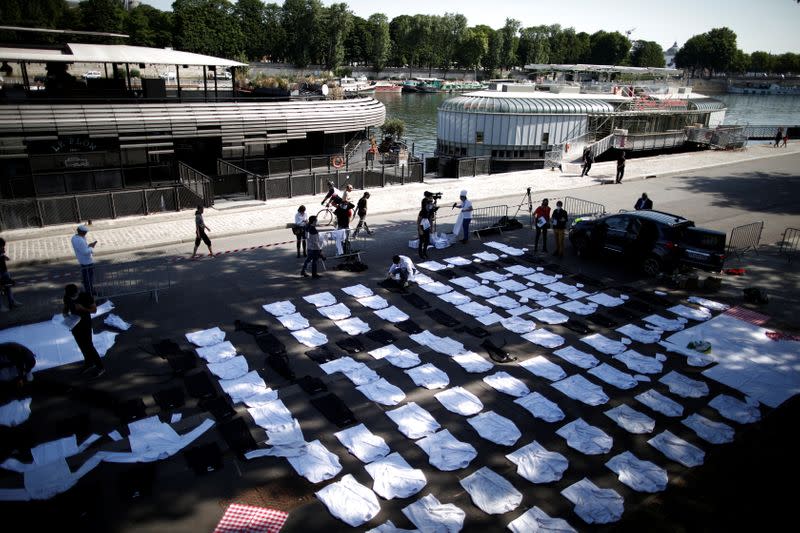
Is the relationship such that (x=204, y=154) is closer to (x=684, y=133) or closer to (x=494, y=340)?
(x=494, y=340)

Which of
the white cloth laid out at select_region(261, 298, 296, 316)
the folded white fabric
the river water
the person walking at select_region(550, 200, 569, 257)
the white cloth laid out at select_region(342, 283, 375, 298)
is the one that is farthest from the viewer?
the river water

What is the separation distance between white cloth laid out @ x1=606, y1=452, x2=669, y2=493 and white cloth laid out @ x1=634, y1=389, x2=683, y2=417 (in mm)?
1643

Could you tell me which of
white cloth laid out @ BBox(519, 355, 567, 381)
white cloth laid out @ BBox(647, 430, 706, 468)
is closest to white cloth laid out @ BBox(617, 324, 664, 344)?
white cloth laid out @ BBox(519, 355, 567, 381)

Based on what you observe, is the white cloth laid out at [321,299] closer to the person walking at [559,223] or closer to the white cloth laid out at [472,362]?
the white cloth laid out at [472,362]

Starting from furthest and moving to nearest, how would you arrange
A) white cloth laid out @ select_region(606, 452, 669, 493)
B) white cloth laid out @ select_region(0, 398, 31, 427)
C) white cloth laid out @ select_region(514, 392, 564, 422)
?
1. white cloth laid out @ select_region(514, 392, 564, 422)
2. white cloth laid out @ select_region(0, 398, 31, 427)
3. white cloth laid out @ select_region(606, 452, 669, 493)

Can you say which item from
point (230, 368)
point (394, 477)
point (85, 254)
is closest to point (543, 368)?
point (394, 477)

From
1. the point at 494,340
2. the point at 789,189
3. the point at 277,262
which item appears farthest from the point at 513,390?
the point at 789,189

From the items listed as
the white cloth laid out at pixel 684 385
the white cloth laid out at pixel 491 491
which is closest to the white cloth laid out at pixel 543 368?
the white cloth laid out at pixel 684 385

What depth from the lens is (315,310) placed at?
13234 millimetres

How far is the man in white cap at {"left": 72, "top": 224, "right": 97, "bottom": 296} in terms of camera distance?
12.6 metres

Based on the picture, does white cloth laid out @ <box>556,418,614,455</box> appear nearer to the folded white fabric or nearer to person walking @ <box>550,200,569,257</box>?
the folded white fabric

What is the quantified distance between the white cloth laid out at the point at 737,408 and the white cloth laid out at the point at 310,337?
305 inches

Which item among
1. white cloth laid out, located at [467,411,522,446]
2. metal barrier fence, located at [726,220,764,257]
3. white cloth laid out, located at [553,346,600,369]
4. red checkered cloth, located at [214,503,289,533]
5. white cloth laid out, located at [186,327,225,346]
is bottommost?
red checkered cloth, located at [214,503,289,533]

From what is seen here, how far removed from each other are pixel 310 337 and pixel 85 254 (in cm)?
602
